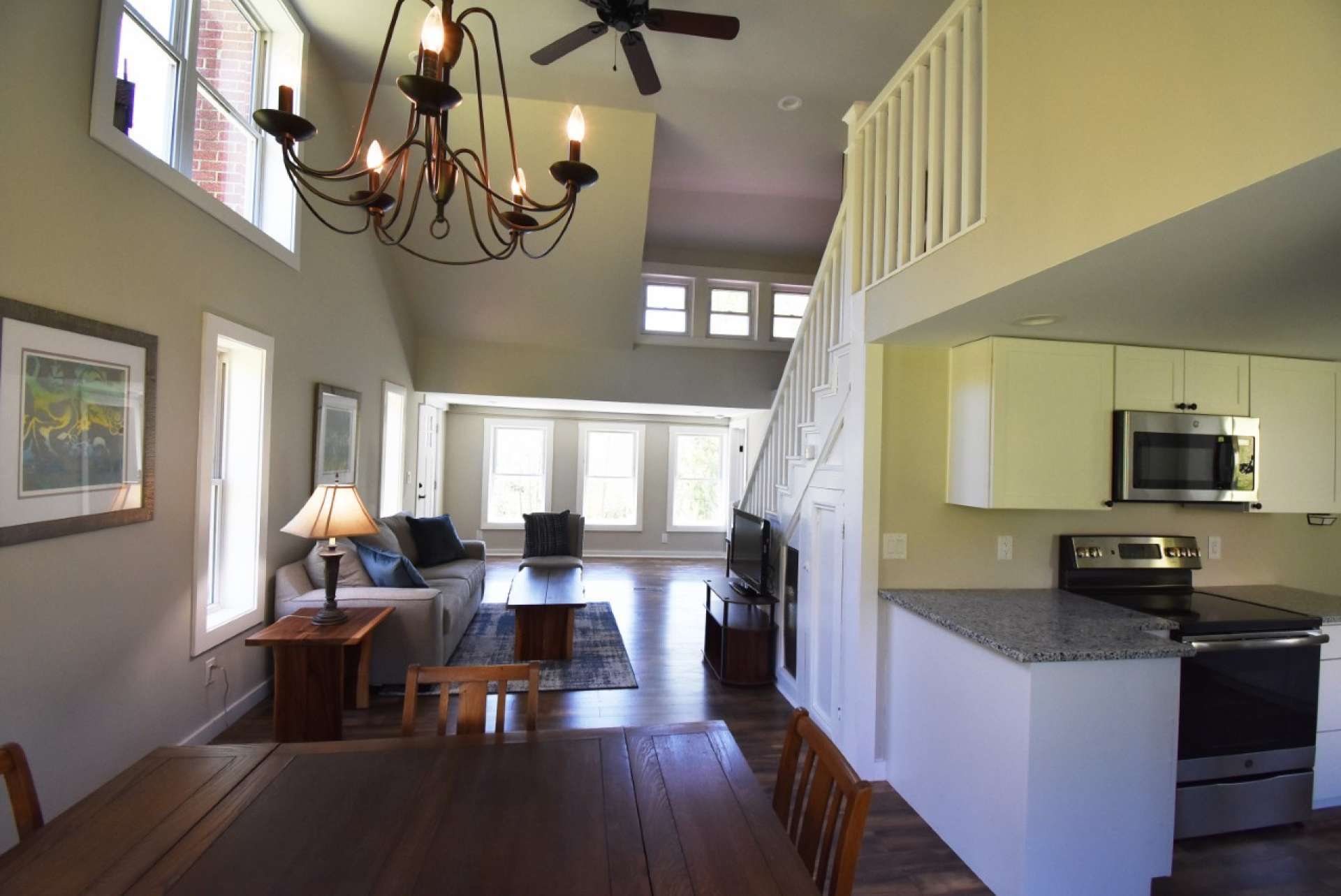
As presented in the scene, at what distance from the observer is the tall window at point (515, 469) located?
8.02 metres

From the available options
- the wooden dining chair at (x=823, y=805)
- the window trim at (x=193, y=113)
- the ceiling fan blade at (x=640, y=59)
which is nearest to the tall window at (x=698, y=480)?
the ceiling fan blade at (x=640, y=59)

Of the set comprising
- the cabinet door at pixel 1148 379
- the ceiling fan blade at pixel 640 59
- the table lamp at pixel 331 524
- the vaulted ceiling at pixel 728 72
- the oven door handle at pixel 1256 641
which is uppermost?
the vaulted ceiling at pixel 728 72

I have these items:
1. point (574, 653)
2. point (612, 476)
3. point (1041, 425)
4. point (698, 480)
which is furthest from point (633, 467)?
point (1041, 425)

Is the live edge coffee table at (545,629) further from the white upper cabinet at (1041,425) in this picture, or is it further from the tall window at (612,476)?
the tall window at (612,476)

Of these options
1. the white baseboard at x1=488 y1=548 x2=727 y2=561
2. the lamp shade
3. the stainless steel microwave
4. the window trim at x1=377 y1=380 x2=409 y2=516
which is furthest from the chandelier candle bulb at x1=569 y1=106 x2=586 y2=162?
the white baseboard at x1=488 y1=548 x2=727 y2=561

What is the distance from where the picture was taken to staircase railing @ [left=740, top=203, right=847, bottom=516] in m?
3.13

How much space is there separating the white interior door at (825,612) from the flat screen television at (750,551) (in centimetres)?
32

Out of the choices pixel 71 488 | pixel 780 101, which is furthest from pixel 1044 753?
pixel 780 101

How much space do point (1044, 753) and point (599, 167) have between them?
4502 mm

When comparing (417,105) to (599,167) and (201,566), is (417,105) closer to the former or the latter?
(201,566)

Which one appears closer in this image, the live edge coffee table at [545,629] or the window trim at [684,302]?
the live edge coffee table at [545,629]

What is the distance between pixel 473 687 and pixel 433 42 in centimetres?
169

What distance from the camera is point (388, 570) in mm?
3732

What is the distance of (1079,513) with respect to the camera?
2846 millimetres
